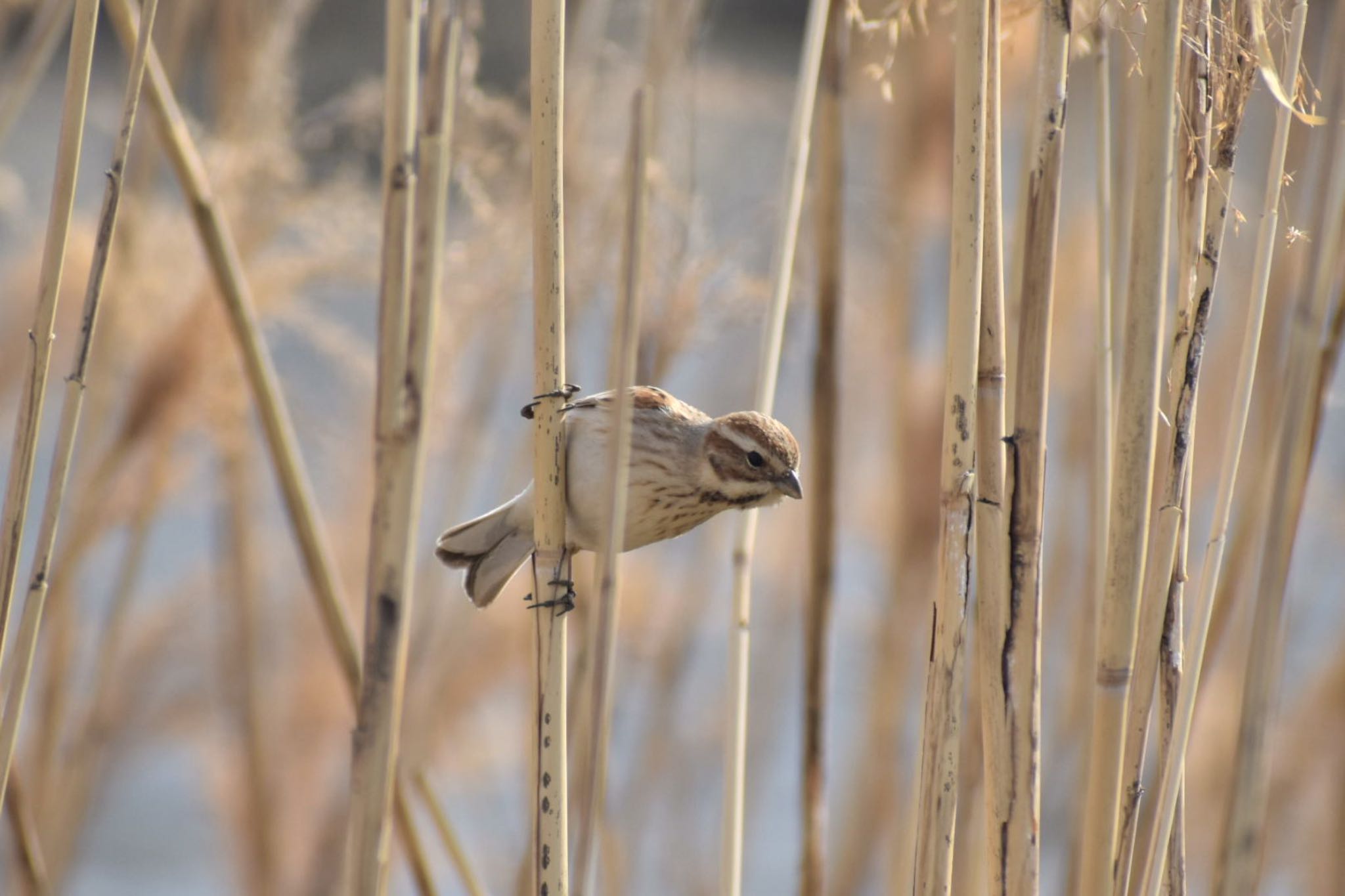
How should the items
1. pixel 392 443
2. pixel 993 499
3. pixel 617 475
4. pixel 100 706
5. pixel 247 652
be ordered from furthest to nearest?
pixel 100 706, pixel 247 652, pixel 993 499, pixel 617 475, pixel 392 443

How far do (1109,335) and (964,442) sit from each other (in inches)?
13.1

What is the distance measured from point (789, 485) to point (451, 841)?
0.72 meters

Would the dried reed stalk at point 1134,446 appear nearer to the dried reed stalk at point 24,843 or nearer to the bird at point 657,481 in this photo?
the bird at point 657,481

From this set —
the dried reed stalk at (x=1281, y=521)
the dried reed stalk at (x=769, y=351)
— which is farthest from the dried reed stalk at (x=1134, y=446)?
the dried reed stalk at (x=769, y=351)

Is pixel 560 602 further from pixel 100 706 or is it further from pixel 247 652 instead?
pixel 100 706

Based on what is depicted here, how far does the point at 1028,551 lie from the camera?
1244 millimetres

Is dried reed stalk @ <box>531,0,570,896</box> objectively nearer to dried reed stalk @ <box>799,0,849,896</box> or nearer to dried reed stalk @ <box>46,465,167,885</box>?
dried reed stalk @ <box>799,0,849,896</box>

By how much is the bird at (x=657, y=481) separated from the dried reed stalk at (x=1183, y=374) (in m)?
0.59

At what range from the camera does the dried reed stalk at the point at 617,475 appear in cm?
103

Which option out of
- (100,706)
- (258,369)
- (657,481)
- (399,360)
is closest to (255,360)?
(258,369)

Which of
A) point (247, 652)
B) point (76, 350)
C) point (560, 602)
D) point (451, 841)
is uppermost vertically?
point (76, 350)

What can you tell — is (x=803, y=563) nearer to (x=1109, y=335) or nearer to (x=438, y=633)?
(x=438, y=633)

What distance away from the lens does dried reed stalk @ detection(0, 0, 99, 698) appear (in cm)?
123

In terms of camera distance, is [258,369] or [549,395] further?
[258,369]
